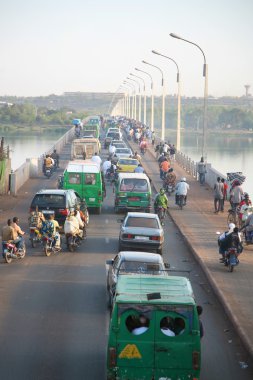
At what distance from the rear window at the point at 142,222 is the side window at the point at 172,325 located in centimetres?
1258

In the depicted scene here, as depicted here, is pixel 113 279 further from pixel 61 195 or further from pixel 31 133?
pixel 31 133

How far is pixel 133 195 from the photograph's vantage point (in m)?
33.6

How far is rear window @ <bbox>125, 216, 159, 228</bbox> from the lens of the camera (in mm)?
24641

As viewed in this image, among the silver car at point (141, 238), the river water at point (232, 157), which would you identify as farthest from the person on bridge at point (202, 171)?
the silver car at point (141, 238)

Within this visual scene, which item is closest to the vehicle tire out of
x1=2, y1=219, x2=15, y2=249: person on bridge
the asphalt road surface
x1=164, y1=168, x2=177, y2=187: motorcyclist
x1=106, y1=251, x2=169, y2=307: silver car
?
the asphalt road surface

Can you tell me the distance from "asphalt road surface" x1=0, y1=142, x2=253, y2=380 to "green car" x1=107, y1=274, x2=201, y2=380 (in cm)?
149

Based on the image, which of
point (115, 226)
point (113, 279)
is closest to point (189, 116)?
point (115, 226)

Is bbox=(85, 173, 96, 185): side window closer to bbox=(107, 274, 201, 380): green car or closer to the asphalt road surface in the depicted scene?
the asphalt road surface

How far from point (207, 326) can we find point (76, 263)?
736 cm

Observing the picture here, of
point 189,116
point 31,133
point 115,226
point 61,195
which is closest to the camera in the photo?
point 61,195

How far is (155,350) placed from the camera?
38.3ft

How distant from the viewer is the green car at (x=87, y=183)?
34.2 meters

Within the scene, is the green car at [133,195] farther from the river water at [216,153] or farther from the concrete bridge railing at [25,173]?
the river water at [216,153]

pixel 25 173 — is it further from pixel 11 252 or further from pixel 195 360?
pixel 195 360
